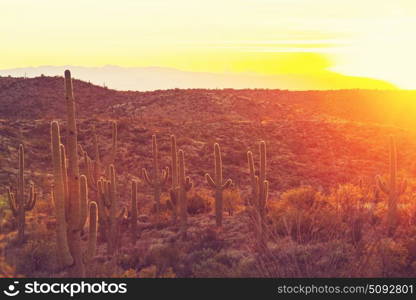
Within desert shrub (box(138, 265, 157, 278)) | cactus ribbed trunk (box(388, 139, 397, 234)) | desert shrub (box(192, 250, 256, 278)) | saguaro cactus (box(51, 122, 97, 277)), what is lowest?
desert shrub (box(192, 250, 256, 278))

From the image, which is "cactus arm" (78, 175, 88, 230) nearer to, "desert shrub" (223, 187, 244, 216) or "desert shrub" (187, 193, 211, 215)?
"desert shrub" (223, 187, 244, 216)

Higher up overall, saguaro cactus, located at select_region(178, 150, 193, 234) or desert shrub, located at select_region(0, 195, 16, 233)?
saguaro cactus, located at select_region(178, 150, 193, 234)

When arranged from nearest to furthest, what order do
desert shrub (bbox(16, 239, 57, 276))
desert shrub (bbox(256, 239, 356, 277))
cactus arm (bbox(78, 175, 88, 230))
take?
cactus arm (bbox(78, 175, 88, 230)) → desert shrub (bbox(256, 239, 356, 277)) → desert shrub (bbox(16, 239, 57, 276))

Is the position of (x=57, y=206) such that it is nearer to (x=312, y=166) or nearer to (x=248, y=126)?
(x=312, y=166)

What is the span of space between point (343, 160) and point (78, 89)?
1682 inches

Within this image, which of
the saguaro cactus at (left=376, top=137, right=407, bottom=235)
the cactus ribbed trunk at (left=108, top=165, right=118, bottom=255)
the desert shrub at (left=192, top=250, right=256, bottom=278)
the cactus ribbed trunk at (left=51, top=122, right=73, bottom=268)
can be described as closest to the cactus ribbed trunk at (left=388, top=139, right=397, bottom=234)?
the saguaro cactus at (left=376, top=137, right=407, bottom=235)

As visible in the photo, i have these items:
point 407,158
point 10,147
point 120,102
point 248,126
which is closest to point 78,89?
point 120,102

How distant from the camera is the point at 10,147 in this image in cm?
2766

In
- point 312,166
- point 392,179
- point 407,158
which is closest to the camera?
point 392,179

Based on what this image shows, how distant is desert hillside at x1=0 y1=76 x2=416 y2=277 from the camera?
40.8ft

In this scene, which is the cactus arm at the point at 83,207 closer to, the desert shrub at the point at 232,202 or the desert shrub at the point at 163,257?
the desert shrub at the point at 163,257

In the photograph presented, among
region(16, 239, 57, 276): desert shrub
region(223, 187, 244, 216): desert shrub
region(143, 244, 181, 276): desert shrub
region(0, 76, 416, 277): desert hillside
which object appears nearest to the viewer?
region(143, 244, 181, 276): desert shrub

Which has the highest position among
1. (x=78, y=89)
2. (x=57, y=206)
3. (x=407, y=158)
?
(x=78, y=89)

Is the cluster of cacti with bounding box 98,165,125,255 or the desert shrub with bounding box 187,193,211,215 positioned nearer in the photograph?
the cluster of cacti with bounding box 98,165,125,255
